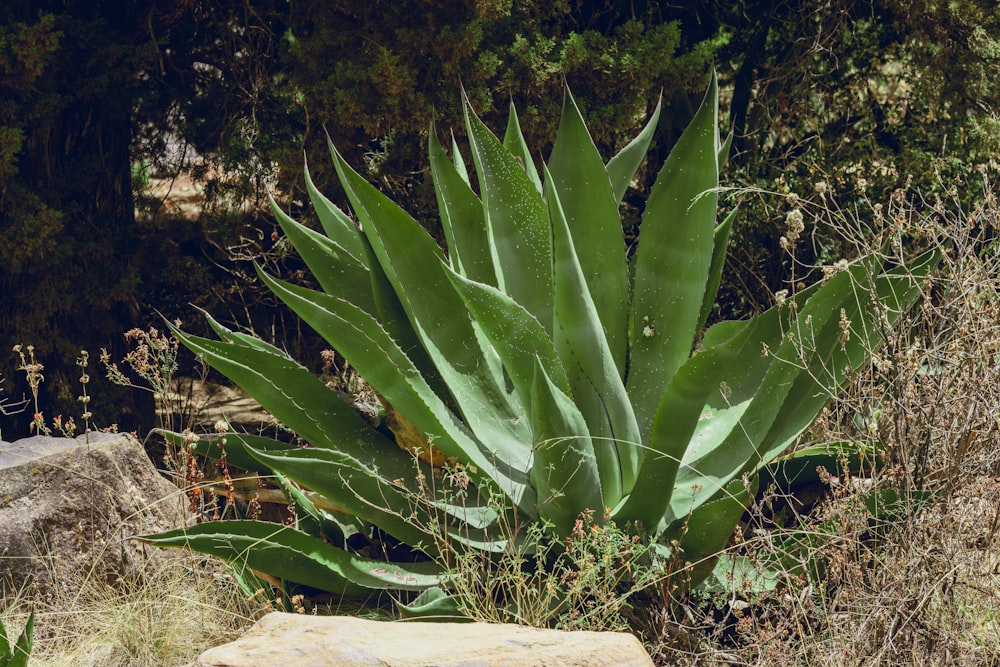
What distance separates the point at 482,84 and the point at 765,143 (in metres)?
1.81

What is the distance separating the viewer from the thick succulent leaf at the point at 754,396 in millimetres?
2529

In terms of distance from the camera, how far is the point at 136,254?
595 cm

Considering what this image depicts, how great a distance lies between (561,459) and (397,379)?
0.48 meters

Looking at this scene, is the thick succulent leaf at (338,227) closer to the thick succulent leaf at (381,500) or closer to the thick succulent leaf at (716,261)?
the thick succulent leaf at (381,500)

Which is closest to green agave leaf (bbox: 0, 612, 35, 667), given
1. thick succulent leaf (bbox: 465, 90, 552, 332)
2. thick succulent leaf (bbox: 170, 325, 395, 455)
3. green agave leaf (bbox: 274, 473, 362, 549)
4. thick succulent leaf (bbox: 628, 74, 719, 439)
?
thick succulent leaf (bbox: 170, 325, 395, 455)

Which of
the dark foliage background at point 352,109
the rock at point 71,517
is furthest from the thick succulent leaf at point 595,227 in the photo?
the dark foliage background at point 352,109

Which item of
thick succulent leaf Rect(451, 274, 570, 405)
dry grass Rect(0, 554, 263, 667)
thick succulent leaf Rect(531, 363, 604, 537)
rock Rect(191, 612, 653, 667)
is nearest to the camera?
rock Rect(191, 612, 653, 667)

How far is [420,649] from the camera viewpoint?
186 cm

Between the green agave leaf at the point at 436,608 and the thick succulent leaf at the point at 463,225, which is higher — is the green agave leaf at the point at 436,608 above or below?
below

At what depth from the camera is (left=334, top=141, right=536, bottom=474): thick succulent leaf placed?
2.70 meters

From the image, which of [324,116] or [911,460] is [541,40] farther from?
[911,460]

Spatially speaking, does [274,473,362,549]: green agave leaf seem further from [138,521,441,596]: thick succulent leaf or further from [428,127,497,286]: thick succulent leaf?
[428,127,497,286]: thick succulent leaf

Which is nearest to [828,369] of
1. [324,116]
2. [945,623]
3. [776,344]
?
[776,344]

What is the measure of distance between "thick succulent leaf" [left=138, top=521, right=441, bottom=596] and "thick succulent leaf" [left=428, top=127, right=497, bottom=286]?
2.76 feet
